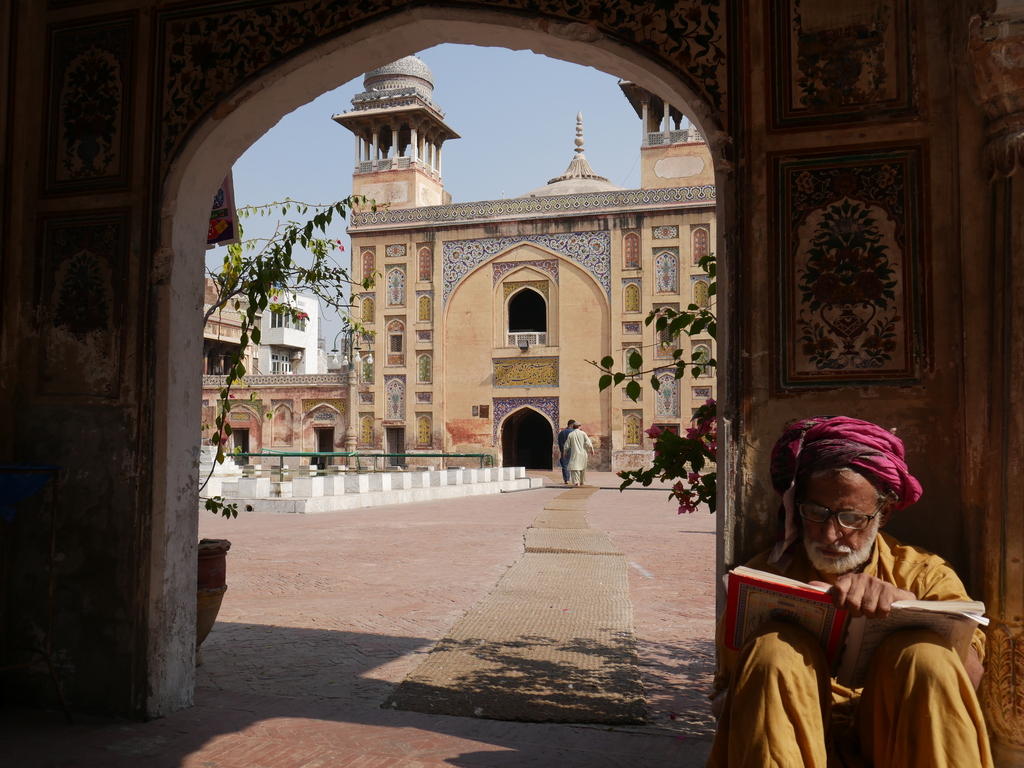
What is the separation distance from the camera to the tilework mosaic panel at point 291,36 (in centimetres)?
326

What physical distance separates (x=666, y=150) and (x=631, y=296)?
14.9ft

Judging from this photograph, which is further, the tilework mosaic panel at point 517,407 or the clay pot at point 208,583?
the tilework mosaic panel at point 517,407

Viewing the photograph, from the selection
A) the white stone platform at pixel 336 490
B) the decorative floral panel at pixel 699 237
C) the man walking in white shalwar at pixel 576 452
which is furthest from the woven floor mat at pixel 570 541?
the decorative floral panel at pixel 699 237

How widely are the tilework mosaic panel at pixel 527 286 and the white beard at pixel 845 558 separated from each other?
24.1 metres

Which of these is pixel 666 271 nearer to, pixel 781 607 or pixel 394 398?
pixel 394 398

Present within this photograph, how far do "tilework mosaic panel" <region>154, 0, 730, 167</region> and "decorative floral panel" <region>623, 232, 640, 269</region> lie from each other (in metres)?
22.2

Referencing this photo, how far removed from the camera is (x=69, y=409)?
392 cm

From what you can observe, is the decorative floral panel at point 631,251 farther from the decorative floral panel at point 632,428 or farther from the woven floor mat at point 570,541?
the woven floor mat at point 570,541

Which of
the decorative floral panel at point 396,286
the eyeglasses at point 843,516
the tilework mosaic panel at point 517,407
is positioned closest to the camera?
the eyeglasses at point 843,516

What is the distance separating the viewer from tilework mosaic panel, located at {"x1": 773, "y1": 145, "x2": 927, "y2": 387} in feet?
9.59

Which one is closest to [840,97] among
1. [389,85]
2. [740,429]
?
[740,429]

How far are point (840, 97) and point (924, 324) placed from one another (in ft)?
2.90

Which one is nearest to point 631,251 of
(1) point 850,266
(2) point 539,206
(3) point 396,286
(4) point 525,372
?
(2) point 539,206

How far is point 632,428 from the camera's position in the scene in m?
25.0
